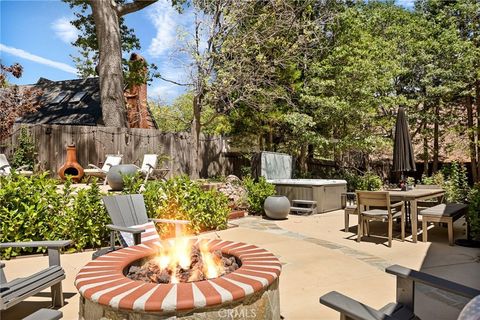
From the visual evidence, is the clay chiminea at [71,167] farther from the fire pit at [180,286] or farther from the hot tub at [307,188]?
the fire pit at [180,286]

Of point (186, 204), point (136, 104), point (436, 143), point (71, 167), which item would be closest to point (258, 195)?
point (186, 204)

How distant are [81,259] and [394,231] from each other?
17.6 feet

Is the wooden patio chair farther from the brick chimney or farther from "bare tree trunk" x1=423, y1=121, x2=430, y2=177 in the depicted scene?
the brick chimney

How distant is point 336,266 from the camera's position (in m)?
4.00

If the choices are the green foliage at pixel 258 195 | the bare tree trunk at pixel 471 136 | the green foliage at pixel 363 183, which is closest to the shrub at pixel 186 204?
the green foliage at pixel 258 195

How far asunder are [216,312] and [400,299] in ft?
3.97

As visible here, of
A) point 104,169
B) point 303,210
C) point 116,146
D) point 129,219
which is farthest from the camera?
point 116,146

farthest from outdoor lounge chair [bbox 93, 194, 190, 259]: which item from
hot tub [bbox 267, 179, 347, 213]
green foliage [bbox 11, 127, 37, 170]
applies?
green foliage [bbox 11, 127, 37, 170]

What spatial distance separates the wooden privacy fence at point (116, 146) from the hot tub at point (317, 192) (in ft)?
15.2

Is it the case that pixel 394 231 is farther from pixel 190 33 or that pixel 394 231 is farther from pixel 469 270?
pixel 190 33

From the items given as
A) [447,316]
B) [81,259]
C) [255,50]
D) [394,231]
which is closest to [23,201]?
[81,259]

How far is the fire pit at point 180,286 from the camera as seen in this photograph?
5.63 ft

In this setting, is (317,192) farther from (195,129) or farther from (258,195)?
(195,129)

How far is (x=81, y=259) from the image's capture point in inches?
169
